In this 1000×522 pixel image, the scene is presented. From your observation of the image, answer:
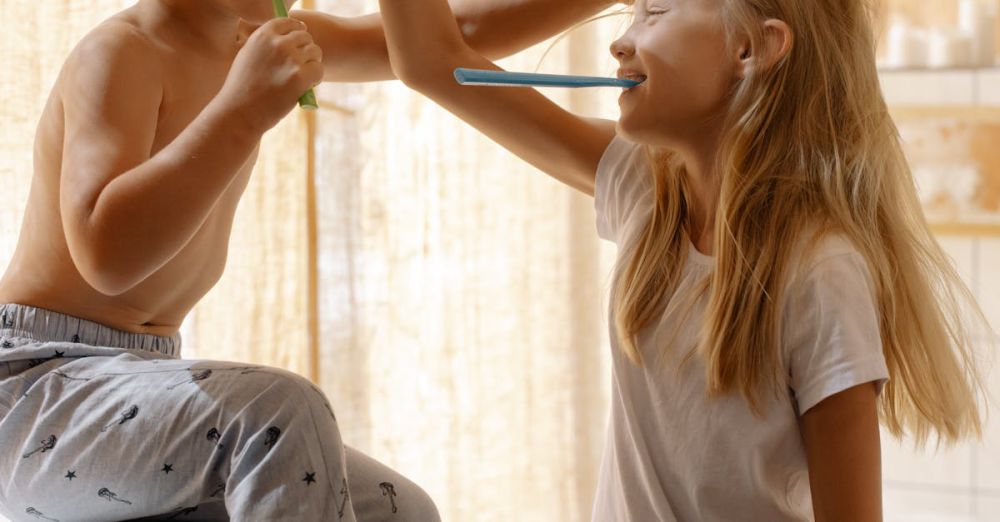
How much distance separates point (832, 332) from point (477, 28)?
45cm

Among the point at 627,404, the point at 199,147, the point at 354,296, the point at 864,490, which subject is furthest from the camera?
the point at 354,296

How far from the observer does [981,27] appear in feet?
6.61

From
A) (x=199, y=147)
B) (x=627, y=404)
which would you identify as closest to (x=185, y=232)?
(x=199, y=147)

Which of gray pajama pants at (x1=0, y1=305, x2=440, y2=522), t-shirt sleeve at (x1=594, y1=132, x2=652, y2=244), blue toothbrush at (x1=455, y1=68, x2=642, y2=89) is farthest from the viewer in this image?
t-shirt sleeve at (x1=594, y1=132, x2=652, y2=244)

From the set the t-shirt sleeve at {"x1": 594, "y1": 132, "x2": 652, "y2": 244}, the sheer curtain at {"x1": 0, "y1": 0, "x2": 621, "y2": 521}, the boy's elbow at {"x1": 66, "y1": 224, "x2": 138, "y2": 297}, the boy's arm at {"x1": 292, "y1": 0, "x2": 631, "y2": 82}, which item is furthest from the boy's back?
the sheer curtain at {"x1": 0, "y1": 0, "x2": 621, "y2": 521}

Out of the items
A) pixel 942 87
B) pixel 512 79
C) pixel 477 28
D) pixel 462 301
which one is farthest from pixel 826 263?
pixel 942 87

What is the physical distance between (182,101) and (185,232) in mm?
178

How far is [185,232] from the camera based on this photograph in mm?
726

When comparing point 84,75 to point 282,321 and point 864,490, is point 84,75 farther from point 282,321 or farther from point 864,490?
point 282,321

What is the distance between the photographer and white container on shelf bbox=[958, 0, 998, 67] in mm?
2010

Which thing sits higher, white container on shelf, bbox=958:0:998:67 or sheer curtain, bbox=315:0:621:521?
white container on shelf, bbox=958:0:998:67

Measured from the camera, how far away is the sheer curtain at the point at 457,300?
1.74 metres

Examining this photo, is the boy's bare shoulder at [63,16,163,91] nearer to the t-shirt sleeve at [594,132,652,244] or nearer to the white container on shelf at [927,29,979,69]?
the t-shirt sleeve at [594,132,652,244]

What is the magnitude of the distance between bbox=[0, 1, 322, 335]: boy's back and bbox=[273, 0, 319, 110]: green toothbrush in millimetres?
12
